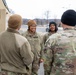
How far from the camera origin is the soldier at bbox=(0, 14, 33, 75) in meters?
4.91

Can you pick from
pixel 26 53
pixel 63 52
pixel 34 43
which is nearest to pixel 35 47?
pixel 34 43

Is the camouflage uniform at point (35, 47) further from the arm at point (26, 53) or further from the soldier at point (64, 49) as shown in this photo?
the soldier at point (64, 49)

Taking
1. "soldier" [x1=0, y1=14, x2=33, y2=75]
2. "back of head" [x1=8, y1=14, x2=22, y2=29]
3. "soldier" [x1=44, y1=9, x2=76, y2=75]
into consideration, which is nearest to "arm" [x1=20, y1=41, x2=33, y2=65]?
"soldier" [x1=0, y1=14, x2=33, y2=75]

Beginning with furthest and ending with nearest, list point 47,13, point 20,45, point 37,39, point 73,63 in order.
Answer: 1. point 47,13
2. point 37,39
3. point 20,45
4. point 73,63

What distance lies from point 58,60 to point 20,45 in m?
1.01

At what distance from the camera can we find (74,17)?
4137 mm

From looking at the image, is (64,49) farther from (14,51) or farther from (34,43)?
(34,43)

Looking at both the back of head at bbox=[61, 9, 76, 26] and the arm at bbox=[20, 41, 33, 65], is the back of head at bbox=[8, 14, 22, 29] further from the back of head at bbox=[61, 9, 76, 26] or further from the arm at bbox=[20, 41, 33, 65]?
the back of head at bbox=[61, 9, 76, 26]

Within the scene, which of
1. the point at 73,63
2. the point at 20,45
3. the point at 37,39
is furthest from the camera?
the point at 37,39

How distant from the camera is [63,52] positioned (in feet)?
13.3

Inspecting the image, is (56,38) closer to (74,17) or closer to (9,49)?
(74,17)

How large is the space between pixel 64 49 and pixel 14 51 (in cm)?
Result: 116

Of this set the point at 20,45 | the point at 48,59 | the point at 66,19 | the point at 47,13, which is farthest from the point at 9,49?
the point at 47,13

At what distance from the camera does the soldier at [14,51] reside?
4914 millimetres
